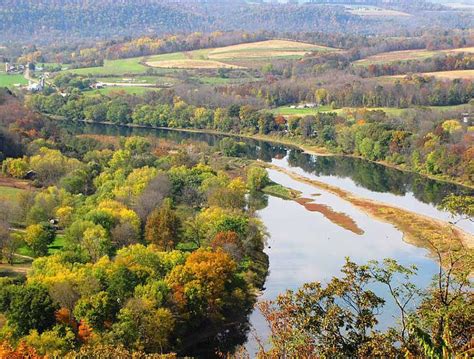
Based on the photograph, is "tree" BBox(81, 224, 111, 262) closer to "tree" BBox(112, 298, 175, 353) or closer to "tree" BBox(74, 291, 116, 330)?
"tree" BBox(74, 291, 116, 330)

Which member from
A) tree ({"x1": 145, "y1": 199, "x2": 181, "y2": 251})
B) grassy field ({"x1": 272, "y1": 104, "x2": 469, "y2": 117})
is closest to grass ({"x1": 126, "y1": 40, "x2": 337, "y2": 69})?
grassy field ({"x1": 272, "y1": 104, "x2": 469, "y2": 117})

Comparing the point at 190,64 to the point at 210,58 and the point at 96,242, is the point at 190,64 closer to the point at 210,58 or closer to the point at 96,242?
the point at 210,58

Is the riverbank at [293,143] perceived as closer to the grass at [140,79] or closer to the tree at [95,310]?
the grass at [140,79]

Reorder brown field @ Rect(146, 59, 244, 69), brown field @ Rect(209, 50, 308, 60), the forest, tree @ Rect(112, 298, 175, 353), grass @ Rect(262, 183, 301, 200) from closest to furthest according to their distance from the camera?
the forest < tree @ Rect(112, 298, 175, 353) < grass @ Rect(262, 183, 301, 200) < brown field @ Rect(146, 59, 244, 69) < brown field @ Rect(209, 50, 308, 60)

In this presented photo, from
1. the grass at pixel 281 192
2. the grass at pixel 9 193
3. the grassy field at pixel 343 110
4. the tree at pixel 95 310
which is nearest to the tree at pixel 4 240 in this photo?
the grass at pixel 9 193

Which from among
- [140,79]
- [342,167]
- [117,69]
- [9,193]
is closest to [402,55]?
[140,79]

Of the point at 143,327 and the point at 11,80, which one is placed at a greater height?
the point at 143,327
